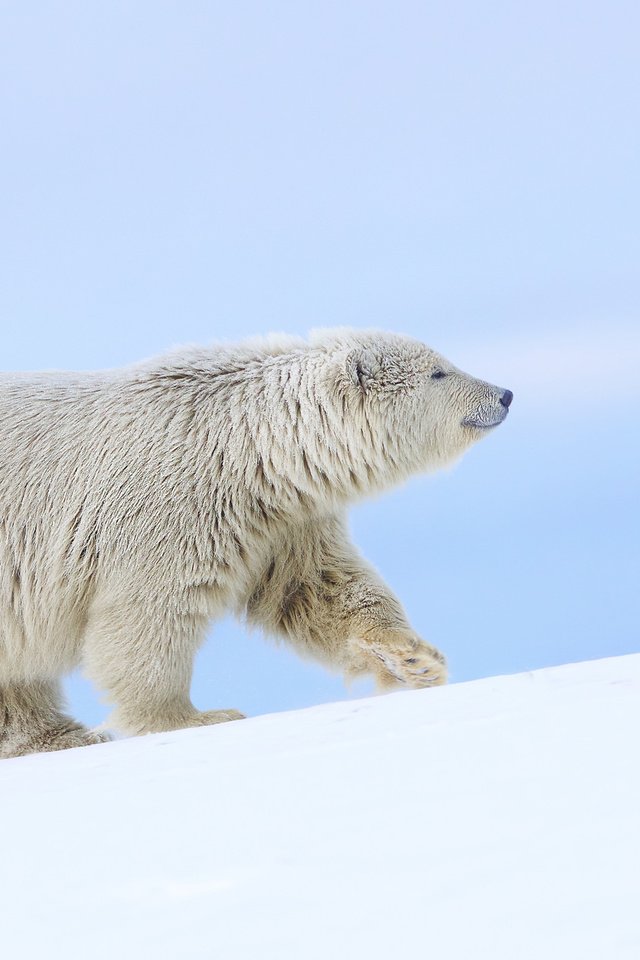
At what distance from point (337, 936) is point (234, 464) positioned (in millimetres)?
4198

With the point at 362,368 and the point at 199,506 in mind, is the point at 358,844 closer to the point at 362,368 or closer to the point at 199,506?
the point at 199,506

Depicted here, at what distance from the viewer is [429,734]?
2945 mm

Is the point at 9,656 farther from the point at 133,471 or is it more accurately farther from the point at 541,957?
the point at 541,957

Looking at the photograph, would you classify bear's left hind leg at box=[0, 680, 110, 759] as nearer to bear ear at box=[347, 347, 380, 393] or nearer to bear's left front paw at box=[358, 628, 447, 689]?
bear's left front paw at box=[358, 628, 447, 689]

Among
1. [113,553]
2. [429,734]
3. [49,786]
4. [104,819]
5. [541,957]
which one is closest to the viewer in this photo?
[541,957]

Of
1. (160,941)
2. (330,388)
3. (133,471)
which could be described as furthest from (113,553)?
(160,941)

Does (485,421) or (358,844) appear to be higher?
(485,421)

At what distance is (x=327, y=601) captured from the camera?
6.32 metres

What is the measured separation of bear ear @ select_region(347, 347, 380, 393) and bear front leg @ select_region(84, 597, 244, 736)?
60.4 inches

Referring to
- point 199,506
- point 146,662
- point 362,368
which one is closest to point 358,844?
point 146,662

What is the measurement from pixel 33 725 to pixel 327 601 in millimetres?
1873

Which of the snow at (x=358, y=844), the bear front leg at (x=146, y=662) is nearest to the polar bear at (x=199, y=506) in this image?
the bear front leg at (x=146, y=662)

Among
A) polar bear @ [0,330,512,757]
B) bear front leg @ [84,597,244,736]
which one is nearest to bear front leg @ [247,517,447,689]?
polar bear @ [0,330,512,757]

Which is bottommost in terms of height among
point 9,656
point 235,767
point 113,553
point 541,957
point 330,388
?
point 541,957
